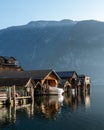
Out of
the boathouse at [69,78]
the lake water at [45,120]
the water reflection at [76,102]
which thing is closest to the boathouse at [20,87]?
the water reflection at [76,102]

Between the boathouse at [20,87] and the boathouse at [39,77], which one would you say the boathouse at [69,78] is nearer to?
the boathouse at [39,77]

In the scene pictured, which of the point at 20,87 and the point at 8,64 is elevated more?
the point at 8,64

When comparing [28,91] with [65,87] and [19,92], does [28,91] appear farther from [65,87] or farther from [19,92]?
[65,87]

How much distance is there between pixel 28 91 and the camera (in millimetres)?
67375

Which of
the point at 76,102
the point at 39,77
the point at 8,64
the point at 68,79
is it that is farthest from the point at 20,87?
the point at 8,64

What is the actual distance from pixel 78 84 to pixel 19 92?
37.5m

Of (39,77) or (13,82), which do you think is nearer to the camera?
(13,82)

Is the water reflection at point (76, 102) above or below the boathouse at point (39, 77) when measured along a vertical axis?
below

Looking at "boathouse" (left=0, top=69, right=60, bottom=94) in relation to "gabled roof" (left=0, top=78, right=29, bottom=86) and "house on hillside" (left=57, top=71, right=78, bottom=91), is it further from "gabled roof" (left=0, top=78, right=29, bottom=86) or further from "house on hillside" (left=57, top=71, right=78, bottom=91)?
"gabled roof" (left=0, top=78, right=29, bottom=86)

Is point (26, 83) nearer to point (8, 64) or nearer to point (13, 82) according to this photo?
point (13, 82)

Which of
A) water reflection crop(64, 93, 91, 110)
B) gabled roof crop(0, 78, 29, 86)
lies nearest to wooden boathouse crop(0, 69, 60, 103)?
gabled roof crop(0, 78, 29, 86)

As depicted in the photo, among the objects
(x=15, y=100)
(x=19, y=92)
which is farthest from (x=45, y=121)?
(x=19, y=92)

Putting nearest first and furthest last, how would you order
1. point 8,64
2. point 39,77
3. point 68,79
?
point 39,77, point 68,79, point 8,64

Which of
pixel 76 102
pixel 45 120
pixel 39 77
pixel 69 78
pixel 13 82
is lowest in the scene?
pixel 45 120
